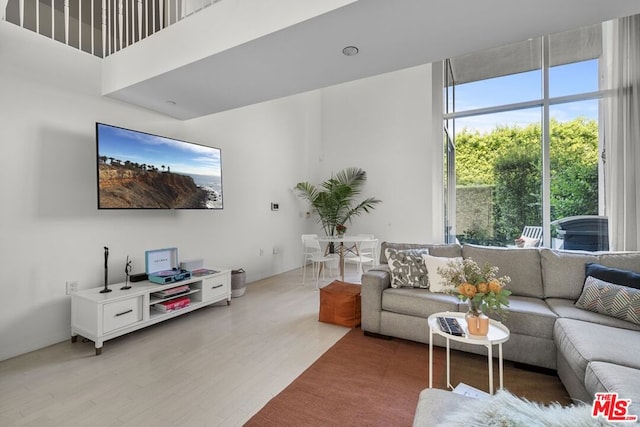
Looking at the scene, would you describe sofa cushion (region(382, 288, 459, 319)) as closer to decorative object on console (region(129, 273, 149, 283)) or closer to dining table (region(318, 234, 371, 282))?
dining table (region(318, 234, 371, 282))

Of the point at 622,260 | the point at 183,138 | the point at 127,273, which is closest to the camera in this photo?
the point at 622,260

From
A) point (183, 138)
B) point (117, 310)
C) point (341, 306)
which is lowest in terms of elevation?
point (341, 306)

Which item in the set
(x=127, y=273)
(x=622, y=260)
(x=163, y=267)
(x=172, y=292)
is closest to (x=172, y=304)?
(x=172, y=292)

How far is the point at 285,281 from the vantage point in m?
4.64

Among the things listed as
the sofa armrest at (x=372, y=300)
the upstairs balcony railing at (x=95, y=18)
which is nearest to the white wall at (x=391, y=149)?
the sofa armrest at (x=372, y=300)

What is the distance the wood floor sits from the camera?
1.70 m

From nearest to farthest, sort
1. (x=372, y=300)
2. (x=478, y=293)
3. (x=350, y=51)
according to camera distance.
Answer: (x=478, y=293)
(x=350, y=51)
(x=372, y=300)

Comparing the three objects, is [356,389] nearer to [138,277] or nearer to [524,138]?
[138,277]

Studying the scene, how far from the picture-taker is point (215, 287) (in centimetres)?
334

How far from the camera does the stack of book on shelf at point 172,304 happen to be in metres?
2.86

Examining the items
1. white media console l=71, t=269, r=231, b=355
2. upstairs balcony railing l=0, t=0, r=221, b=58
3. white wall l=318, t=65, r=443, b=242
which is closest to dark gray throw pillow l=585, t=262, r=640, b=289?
white wall l=318, t=65, r=443, b=242

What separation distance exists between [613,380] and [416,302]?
1.29 metres

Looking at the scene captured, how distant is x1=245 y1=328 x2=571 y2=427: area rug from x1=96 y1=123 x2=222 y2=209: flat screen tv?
230 centimetres

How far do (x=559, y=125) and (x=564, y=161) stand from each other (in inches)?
19.9
